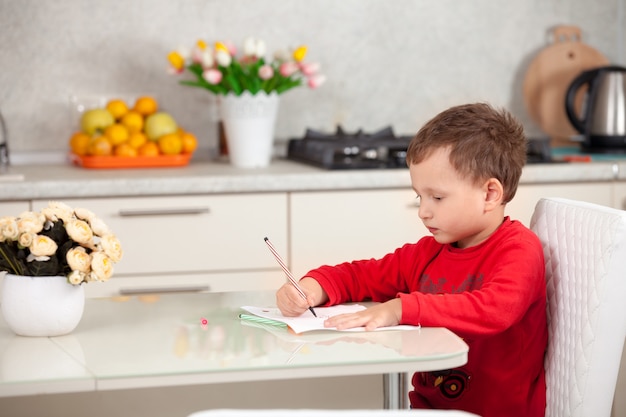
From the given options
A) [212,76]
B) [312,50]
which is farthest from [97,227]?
A: [312,50]

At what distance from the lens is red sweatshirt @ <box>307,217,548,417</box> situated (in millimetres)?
1488

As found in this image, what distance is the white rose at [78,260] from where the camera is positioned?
1464 millimetres

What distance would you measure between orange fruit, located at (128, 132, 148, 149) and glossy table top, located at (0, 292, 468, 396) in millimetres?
1636

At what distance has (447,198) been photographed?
1639mm

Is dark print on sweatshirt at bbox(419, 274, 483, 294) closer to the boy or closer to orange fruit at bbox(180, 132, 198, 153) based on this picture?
the boy

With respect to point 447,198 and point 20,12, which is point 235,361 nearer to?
point 447,198

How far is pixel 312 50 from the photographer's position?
11.7ft

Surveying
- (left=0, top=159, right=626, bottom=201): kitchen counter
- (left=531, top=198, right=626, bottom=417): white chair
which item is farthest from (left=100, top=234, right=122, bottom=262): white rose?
(left=0, top=159, right=626, bottom=201): kitchen counter

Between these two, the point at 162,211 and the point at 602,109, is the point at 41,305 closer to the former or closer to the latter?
the point at 162,211

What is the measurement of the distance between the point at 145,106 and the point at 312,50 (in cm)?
68

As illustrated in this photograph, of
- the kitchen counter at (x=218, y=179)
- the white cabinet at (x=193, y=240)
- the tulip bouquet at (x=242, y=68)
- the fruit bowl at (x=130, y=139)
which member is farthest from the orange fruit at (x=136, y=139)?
the white cabinet at (x=193, y=240)

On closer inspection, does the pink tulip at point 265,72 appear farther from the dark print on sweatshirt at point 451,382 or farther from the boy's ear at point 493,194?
the dark print on sweatshirt at point 451,382

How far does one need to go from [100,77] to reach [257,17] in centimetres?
61

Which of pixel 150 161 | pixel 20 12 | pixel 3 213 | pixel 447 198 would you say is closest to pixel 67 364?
pixel 447 198
